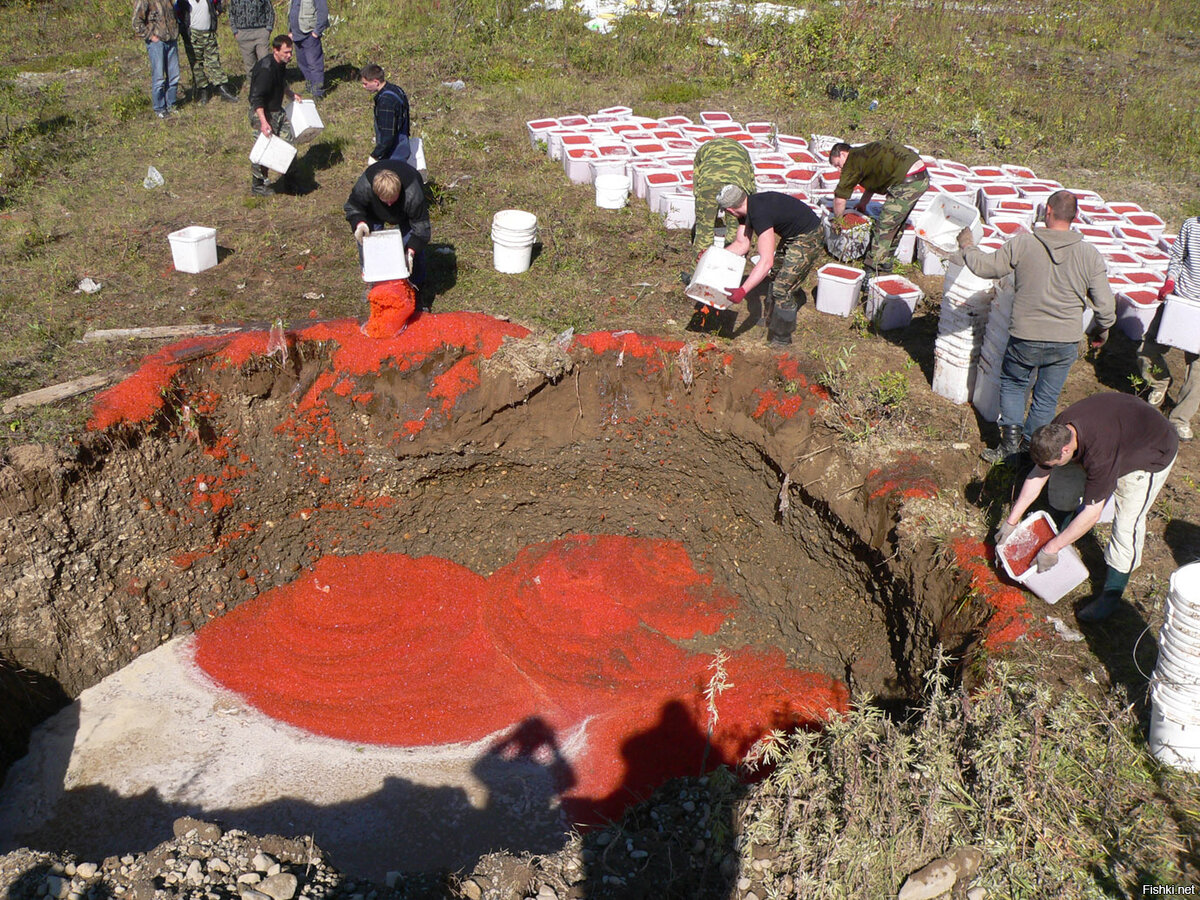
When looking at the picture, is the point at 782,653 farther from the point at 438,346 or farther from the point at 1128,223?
the point at 1128,223

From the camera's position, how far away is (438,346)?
6363mm

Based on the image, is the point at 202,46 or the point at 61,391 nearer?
the point at 61,391

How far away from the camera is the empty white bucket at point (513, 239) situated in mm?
7492

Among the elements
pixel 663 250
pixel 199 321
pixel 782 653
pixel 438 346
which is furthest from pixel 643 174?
pixel 782 653

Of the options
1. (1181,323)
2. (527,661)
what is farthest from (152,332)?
(1181,323)

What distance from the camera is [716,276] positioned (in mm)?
6254

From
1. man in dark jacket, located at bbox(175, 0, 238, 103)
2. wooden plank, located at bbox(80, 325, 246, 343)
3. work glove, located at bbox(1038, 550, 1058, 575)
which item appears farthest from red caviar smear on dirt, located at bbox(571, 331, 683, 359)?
man in dark jacket, located at bbox(175, 0, 238, 103)

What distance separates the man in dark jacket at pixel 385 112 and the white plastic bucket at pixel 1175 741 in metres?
6.57

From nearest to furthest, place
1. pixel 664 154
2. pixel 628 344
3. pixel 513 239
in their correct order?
pixel 628 344 → pixel 513 239 → pixel 664 154

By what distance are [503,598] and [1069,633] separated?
373cm

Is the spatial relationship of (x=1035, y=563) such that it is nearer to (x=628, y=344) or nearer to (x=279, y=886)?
(x=628, y=344)

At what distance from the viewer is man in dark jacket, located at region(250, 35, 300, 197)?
8383 millimetres

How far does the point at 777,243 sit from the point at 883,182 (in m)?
1.65

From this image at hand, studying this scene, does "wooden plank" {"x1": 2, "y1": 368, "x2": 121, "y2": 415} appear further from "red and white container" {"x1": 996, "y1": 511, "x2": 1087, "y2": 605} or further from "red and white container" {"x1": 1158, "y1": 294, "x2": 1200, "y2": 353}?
"red and white container" {"x1": 1158, "y1": 294, "x2": 1200, "y2": 353}
